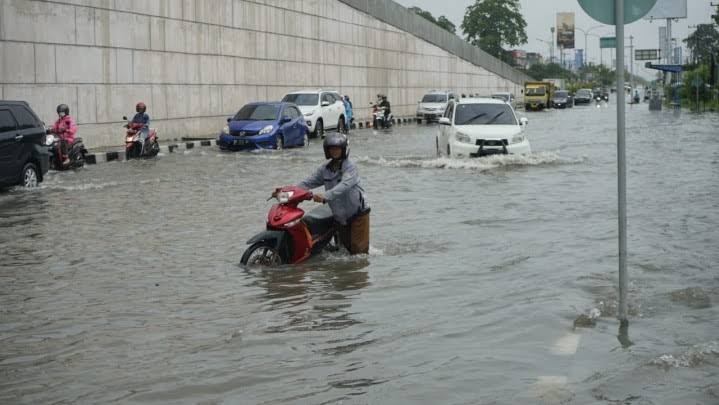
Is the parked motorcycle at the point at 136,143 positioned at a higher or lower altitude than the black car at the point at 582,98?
lower

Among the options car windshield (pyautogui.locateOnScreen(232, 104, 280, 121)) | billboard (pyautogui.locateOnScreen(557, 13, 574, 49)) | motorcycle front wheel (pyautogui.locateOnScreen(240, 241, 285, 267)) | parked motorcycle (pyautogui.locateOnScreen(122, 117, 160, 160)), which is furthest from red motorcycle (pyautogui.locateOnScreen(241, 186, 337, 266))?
billboard (pyautogui.locateOnScreen(557, 13, 574, 49))

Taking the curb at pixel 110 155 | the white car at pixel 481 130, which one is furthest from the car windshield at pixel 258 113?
the white car at pixel 481 130

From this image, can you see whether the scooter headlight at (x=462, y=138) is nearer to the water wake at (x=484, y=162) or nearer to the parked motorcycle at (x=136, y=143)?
the water wake at (x=484, y=162)

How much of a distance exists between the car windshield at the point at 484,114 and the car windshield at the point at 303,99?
46.6 ft

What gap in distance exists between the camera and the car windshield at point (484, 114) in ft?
75.8

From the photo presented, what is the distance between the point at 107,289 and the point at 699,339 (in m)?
4.81

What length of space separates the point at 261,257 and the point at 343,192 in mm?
998

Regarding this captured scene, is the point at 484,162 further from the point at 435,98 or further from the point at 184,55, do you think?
the point at 435,98

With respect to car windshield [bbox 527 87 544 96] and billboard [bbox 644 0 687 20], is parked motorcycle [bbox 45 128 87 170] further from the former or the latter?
car windshield [bbox 527 87 544 96]

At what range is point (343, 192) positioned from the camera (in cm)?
958

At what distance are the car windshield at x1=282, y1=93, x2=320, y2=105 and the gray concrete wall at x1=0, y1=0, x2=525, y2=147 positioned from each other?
2826mm

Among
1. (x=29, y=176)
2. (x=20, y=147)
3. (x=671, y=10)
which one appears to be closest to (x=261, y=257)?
(x=20, y=147)

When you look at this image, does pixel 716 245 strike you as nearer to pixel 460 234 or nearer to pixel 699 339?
pixel 460 234

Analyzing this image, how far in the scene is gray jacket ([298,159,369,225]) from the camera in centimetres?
978
